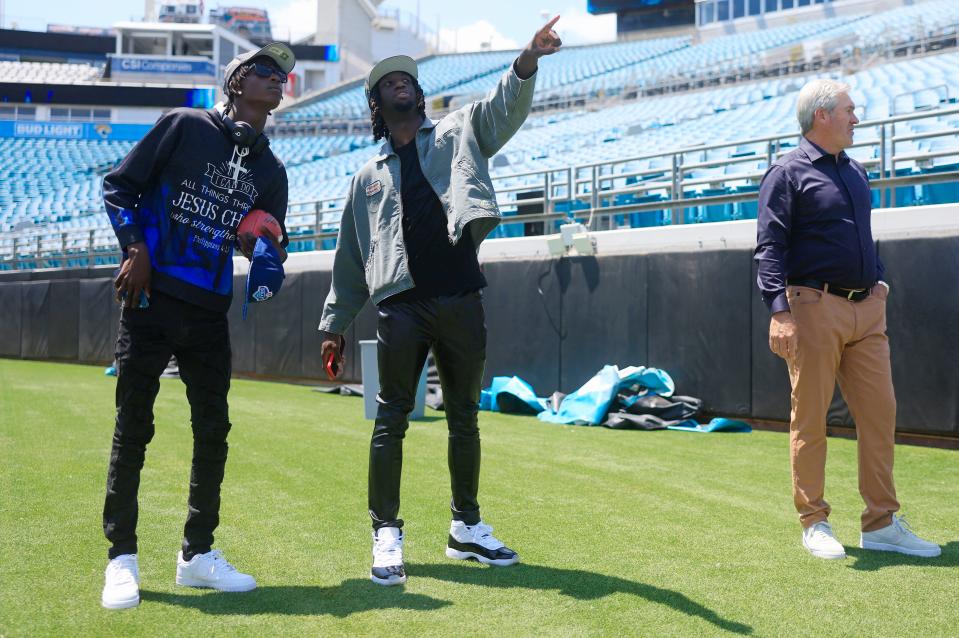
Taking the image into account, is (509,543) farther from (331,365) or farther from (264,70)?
(264,70)

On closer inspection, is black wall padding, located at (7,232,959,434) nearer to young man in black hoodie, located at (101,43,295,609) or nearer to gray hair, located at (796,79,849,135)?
gray hair, located at (796,79,849,135)

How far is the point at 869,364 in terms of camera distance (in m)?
3.93

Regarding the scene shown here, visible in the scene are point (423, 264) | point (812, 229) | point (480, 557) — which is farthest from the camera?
point (812, 229)

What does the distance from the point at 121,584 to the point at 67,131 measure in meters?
42.7

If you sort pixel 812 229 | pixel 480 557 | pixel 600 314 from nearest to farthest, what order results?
pixel 480 557
pixel 812 229
pixel 600 314

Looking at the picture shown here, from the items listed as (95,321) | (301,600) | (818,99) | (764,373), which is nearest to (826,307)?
(818,99)

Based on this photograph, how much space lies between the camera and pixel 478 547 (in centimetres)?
366

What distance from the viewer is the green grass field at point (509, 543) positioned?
293cm

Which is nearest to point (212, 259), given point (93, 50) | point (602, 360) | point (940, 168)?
point (602, 360)

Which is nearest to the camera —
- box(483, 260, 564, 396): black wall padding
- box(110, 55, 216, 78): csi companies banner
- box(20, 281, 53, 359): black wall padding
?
box(483, 260, 564, 396): black wall padding

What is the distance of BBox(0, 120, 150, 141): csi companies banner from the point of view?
1610 inches

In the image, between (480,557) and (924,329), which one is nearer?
(480,557)

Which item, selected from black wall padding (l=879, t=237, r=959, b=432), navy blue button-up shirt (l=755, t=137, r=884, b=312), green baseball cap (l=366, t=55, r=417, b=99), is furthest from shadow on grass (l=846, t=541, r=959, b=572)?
black wall padding (l=879, t=237, r=959, b=432)

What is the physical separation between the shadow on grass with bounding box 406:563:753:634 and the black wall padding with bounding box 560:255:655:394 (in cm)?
584
